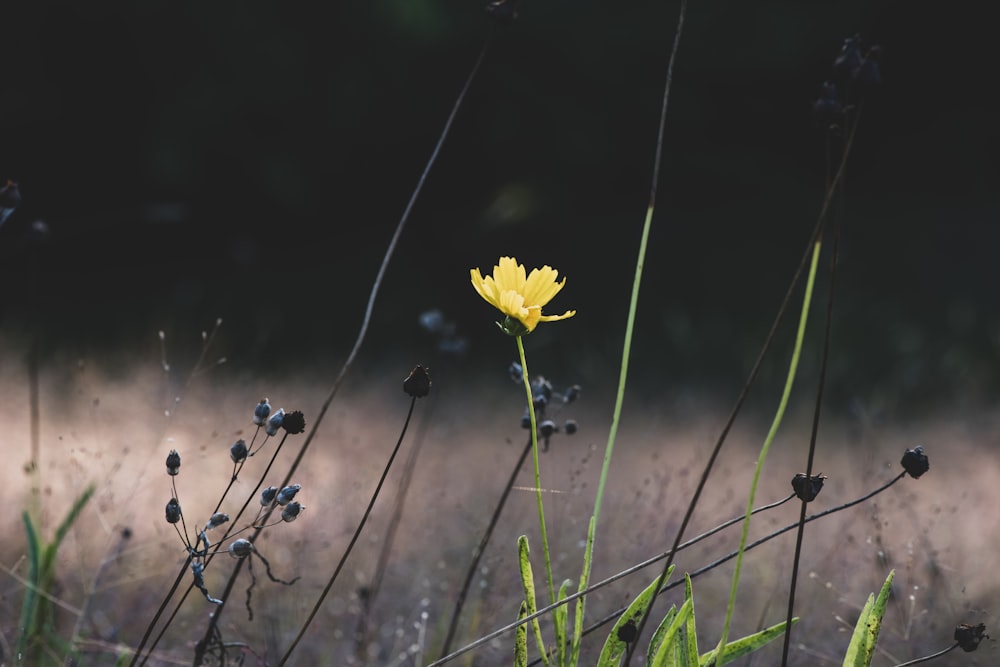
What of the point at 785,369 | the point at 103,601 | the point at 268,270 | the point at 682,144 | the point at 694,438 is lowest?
the point at 103,601

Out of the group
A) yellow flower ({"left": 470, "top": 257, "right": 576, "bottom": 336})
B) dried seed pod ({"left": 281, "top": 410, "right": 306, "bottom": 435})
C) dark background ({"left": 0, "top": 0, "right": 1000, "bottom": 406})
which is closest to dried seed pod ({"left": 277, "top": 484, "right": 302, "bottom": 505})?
dried seed pod ({"left": 281, "top": 410, "right": 306, "bottom": 435})

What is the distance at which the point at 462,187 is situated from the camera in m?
3.74

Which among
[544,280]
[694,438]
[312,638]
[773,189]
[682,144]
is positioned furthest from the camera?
[773,189]

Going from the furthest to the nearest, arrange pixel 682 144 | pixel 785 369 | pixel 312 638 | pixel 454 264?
pixel 682 144 → pixel 454 264 → pixel 785 369 → pixel 312 638

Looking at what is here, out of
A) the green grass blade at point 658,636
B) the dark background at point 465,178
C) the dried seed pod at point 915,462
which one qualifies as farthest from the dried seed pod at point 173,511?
the dark background at point 465,178

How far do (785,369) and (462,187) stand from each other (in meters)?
1.34

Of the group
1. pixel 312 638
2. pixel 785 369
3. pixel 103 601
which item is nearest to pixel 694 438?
pixel 785 369

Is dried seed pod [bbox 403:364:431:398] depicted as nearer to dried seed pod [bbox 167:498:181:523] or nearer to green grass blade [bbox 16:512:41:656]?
dried seed pod [bbox 167:498:181:523]

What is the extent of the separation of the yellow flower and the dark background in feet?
7.00

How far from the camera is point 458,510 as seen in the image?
6.38ft

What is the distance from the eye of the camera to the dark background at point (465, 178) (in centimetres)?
332

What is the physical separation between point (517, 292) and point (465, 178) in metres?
2.88

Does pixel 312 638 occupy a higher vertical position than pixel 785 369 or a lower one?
lower

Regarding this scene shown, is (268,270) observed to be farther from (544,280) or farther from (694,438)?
(544,280)
